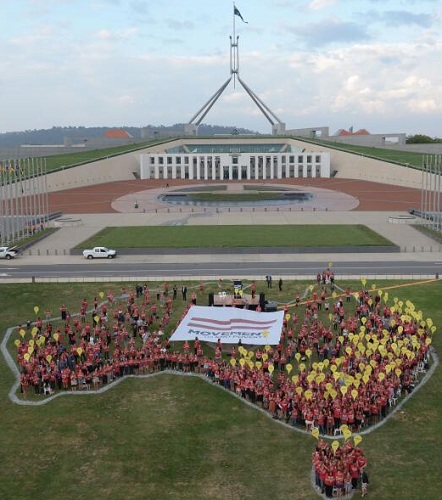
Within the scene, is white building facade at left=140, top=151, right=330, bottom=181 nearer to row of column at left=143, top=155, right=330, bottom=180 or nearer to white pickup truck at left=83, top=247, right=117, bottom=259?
row of column at left=143, top=155, right=330, bottom=180

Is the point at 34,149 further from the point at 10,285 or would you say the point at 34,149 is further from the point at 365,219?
the point at 10,285

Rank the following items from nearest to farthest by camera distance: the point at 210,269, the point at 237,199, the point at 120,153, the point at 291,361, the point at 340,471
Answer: the point at 340,471, the point at 291,361, the point at 210,269, the point at 237,199, the point at 120,153

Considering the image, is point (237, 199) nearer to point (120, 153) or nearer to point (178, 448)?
point (120, 153)

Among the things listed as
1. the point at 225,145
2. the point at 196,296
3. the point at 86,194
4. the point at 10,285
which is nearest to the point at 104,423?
the point at 196,296

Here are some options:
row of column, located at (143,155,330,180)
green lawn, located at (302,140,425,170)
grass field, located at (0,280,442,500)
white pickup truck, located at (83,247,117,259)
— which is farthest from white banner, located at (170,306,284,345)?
row of column, located at (143,155,330,180)

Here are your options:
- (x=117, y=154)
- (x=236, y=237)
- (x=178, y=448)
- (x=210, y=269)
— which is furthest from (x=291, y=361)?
(x=117, y=154)

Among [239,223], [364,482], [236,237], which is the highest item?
[239,223]
